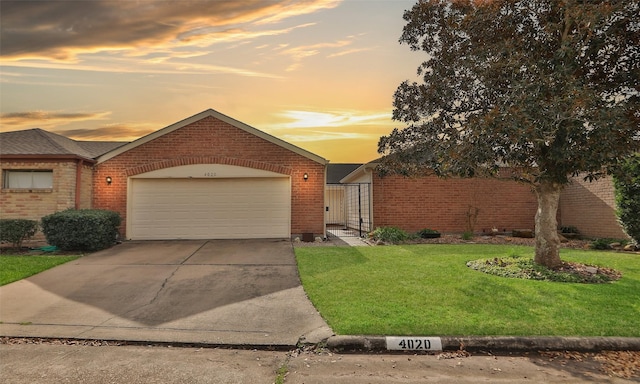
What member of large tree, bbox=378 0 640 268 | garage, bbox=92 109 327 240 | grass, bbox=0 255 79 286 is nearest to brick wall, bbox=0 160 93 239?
garage, bbox=92 109 327 240

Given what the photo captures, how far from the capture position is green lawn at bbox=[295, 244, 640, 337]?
473 cm

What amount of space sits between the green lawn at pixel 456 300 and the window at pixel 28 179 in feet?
Answer: 31.5

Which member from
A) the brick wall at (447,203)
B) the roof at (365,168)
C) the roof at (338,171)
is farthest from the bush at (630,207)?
the roof at (338,171)

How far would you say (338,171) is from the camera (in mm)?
27922

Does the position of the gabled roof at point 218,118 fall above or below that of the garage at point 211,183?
above

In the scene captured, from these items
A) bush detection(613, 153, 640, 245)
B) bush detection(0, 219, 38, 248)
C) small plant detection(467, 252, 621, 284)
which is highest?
bush detection(613, 153, 640, 245)

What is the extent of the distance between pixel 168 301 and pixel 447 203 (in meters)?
12.2

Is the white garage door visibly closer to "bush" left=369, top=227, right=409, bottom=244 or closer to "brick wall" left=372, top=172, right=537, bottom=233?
"bush" left=369, top=227, right=409, bottom=244

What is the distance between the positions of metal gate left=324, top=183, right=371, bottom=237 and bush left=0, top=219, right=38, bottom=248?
33.8 ft

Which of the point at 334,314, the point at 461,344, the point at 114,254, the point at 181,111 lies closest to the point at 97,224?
the point at 114,254

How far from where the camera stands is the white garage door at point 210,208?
12.9 metres

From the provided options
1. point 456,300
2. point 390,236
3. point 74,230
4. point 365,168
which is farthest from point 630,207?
point 74,230

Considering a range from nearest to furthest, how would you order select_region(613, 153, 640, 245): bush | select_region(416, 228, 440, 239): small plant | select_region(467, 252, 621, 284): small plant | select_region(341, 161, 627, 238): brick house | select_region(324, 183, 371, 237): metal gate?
select_region(467, 252, 621, 284): small plant
select_region(613, 153, 640, 245): bush
select_region(416, 228, 440, 239): small plant
select_region(341, 161, 627, 238): brick house
select_region(324, 183, 371, 237): metal gate

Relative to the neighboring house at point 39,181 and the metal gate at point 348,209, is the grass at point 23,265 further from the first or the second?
the metal gate at point 348,209
